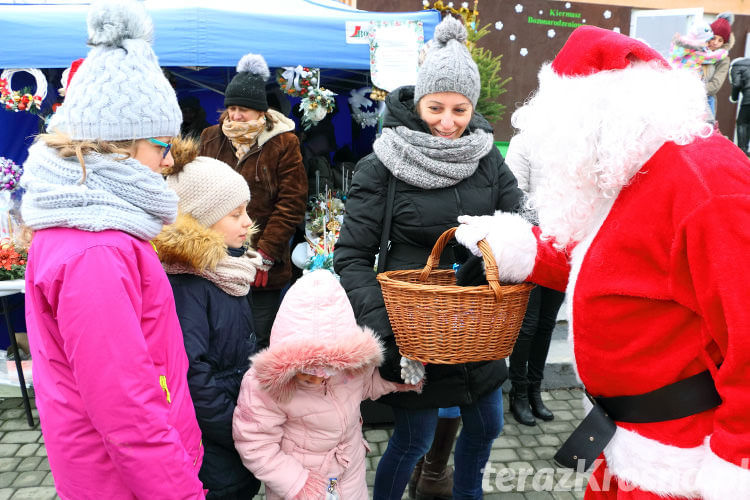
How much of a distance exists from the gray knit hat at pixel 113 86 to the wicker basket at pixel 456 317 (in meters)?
0.93

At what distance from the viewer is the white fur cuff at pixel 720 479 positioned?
117cm

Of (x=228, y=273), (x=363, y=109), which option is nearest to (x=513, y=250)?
(x=228, y=273)

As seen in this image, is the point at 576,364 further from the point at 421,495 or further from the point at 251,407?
the point at 421,495

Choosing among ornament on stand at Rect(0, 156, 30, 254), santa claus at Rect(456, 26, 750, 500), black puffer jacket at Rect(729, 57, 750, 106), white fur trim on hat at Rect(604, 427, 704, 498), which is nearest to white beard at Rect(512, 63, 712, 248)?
santa claus at Rect(456, 26, 750, 500)

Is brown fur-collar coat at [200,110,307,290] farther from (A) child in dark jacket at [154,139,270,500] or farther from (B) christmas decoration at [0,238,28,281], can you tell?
(A) child in dark jacket at [154,139,270,500]

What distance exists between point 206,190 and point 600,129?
1.43 metres

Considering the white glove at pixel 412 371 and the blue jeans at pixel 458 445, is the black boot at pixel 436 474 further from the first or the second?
the white glove at pixel 412 371

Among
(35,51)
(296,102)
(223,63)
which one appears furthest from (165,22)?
(296,102)

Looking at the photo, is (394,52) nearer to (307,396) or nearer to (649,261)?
(307,396)

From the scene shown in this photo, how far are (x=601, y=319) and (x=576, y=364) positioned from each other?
210mm

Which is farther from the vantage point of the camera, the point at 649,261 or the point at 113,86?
the point at 113,86

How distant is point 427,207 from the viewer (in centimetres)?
228

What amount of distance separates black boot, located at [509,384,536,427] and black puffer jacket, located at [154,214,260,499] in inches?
92.1

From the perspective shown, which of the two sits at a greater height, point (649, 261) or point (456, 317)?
point (649, 261)
